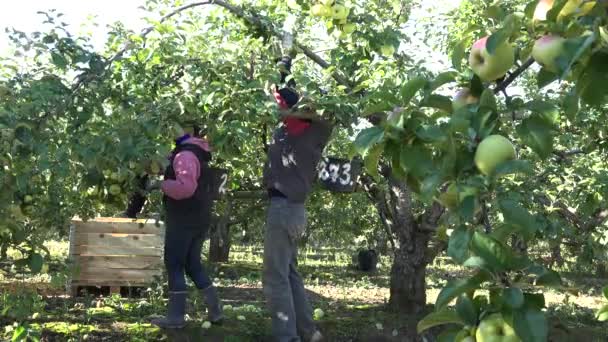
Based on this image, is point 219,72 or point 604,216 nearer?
point 219,72

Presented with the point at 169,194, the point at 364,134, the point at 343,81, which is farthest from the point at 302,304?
the point at 364,134

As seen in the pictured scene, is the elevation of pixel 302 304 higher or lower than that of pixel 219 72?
lower

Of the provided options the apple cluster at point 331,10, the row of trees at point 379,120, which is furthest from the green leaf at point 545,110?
the apple cluster at point 331,10

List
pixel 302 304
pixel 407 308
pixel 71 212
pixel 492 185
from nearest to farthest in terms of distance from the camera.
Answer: pixel 492 185
pixel 71 212
pixel 302 304
pixel 407 308

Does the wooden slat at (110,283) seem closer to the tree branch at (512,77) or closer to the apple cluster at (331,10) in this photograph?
the apple cluster at (331,10)

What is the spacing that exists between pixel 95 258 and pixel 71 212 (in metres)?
2.79

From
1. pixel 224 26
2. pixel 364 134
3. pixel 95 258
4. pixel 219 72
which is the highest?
pixel 224 26

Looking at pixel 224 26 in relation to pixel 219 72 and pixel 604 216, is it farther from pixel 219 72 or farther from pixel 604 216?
pixel 604 216

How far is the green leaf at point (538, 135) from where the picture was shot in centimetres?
123

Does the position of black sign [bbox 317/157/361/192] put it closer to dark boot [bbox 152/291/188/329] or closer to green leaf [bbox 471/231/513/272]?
dark boot [bbox 152/291/188/329]

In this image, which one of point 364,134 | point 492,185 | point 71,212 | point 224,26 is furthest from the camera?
point 224,26

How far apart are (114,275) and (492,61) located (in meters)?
5.20

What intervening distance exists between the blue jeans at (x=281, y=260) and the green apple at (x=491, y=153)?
275cm

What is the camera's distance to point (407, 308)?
569 centimetres
